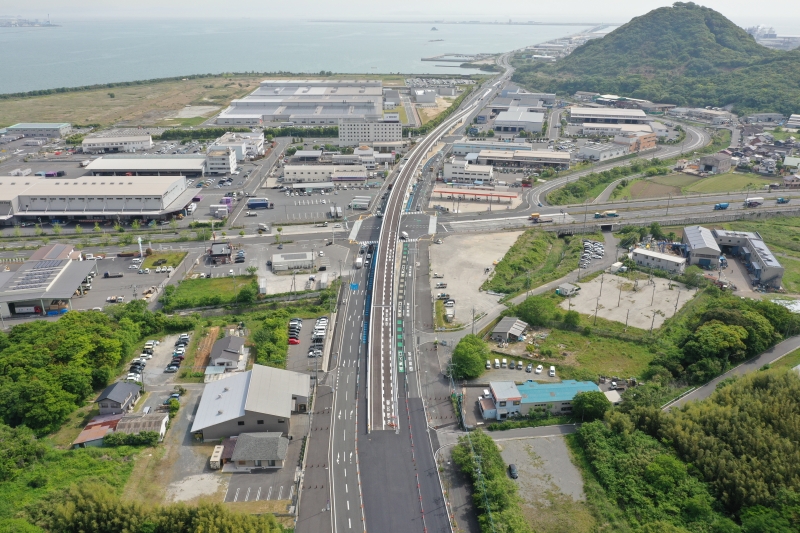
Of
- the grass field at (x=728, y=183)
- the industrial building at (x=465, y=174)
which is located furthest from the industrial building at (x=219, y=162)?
the grass field at (x=728, y=183)

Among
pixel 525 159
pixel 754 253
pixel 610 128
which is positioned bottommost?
pixel 754 253

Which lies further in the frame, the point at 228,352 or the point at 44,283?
the point at 44,283

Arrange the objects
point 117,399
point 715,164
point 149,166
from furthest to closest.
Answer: point 715,164 < point 149,166 < point 117,399

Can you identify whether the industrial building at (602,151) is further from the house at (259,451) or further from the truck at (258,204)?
the house at (259,451)

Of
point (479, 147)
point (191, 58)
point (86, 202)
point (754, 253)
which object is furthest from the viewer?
point (191, 58)

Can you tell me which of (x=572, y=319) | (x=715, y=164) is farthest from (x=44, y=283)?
(x=715, y=164)

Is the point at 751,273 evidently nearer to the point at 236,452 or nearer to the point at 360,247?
the point at 360,247

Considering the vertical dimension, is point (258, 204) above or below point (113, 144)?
below

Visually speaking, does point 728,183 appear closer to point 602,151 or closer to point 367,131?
point 602,151

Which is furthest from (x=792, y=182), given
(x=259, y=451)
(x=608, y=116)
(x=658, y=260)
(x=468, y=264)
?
(x=259, y=451)
